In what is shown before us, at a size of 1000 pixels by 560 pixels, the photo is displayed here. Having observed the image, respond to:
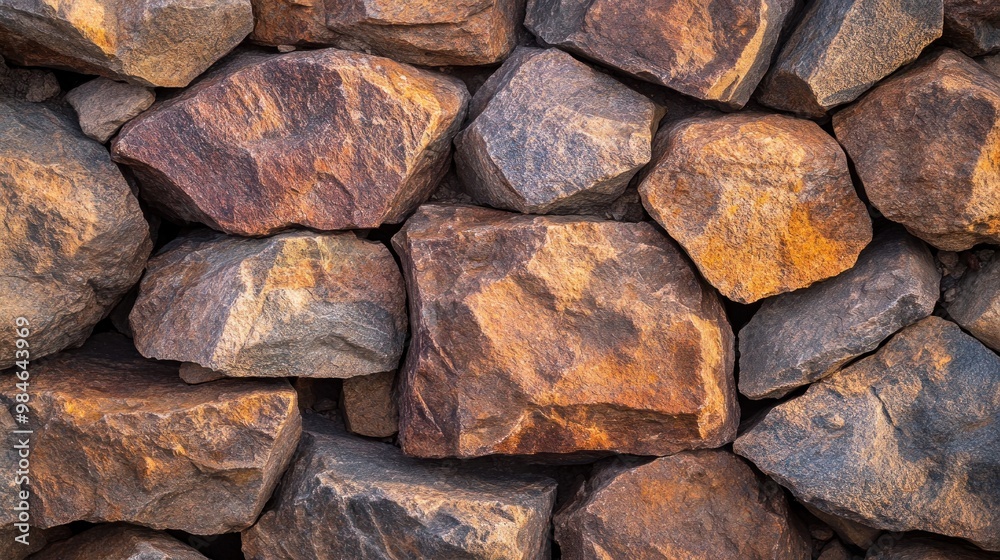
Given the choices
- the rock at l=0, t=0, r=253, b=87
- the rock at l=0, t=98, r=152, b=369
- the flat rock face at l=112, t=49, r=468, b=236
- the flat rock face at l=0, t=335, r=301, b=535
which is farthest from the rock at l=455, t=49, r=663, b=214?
the rock at l=0, t=98, r=152, b=369

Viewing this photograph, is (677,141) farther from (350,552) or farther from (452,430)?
(350,552)

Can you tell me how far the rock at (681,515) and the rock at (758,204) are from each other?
563 millimetres

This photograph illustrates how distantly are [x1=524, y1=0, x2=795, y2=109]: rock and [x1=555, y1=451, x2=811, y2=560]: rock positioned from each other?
3.75 ft

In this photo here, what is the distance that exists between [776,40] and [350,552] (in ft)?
6.71

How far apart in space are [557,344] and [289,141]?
1.02 meters

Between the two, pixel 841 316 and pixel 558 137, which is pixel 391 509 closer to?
pixel 558 137

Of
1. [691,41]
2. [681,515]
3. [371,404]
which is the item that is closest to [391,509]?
[371,404]

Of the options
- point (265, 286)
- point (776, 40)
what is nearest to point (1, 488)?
point (265, 286)

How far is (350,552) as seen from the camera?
2.50 meters

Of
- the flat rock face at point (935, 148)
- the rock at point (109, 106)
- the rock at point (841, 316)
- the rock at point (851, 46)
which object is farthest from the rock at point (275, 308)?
the flat rock face at point (935, 148)

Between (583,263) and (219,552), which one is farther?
(219,552)

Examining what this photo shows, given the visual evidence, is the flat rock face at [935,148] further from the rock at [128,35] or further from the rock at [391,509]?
the rock at [128,35]

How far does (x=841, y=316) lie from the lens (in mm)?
2395

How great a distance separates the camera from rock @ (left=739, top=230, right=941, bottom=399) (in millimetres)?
2359
